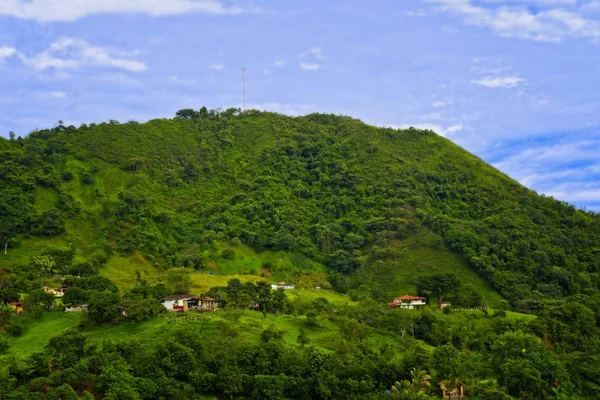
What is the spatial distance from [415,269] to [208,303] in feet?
111

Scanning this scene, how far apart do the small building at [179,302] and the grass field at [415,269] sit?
26638 millimetres

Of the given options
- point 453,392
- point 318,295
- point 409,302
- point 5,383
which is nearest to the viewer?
point 5,383

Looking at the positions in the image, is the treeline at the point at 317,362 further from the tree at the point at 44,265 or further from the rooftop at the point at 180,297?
the tree at the point at 44,265

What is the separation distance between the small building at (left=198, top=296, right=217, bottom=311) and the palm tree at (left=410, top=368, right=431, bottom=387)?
23.6 metres

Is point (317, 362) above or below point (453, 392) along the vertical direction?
above

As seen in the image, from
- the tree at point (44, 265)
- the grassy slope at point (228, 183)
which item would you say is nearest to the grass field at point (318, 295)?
the grassy slope at point (228, 183)

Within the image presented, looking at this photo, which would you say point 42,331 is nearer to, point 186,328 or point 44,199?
point 186,328

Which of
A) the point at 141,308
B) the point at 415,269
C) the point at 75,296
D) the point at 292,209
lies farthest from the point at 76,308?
the point at 292,209

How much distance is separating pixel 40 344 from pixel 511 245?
221ft

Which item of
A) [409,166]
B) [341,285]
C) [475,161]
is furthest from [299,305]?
[475,161]

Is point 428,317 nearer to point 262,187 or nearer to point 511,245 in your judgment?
point 511,245

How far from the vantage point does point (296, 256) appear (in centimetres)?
9644

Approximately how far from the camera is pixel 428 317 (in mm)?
62594

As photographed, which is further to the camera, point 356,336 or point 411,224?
point 411,224
